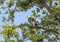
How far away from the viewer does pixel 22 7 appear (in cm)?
1306

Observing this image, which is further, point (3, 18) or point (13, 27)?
point (3, 18)

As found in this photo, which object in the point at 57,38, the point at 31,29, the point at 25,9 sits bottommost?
the point at 57,38

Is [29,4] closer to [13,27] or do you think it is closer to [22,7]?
[22,7]

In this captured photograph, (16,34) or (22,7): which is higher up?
(22,7)

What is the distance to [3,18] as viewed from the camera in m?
13.0

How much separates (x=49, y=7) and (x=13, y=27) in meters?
2.30

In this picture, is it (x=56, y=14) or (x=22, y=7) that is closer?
(x=56, y=14)

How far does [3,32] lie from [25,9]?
8.20 feet

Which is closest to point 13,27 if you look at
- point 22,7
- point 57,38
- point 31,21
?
point 31,21

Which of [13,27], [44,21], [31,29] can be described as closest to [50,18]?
[44,21]

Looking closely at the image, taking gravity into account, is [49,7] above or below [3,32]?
above

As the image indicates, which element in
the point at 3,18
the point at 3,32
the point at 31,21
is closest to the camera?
the point at 3,32

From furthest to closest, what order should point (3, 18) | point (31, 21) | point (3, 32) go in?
1. point (3, 18)
2. point (31, 21)
3. point (3, 32)

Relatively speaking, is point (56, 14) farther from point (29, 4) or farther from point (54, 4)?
point (29, 4)
